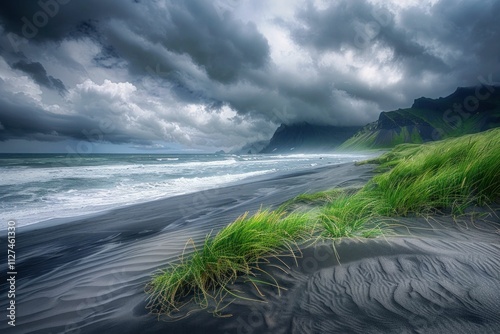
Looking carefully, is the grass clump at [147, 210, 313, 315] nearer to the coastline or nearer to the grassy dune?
the grassy dune

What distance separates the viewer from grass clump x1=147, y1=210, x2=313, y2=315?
6.39 ft

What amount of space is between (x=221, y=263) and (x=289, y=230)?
933mm

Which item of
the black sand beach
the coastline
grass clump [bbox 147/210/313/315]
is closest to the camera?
the black sand beach

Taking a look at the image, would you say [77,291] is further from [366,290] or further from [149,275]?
[366,290]

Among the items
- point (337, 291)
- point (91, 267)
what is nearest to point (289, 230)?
point (337, 291)

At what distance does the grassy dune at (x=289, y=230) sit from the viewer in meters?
2.02

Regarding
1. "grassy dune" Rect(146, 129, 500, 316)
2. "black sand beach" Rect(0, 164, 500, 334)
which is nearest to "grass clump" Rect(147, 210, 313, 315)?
"grassy dune" Rect(146, 129, 500, 316)


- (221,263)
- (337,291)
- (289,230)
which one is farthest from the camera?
(289,230)

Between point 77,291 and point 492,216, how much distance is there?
5338 millimetres

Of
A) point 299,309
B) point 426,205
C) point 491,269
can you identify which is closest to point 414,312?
point 299,309

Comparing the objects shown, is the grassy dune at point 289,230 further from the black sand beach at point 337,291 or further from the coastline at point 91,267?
the coastline at point 91,267

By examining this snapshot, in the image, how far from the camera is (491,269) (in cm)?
182

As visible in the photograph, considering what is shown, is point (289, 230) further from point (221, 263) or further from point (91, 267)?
point (91, 267)

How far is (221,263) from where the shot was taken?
213 centimetres
